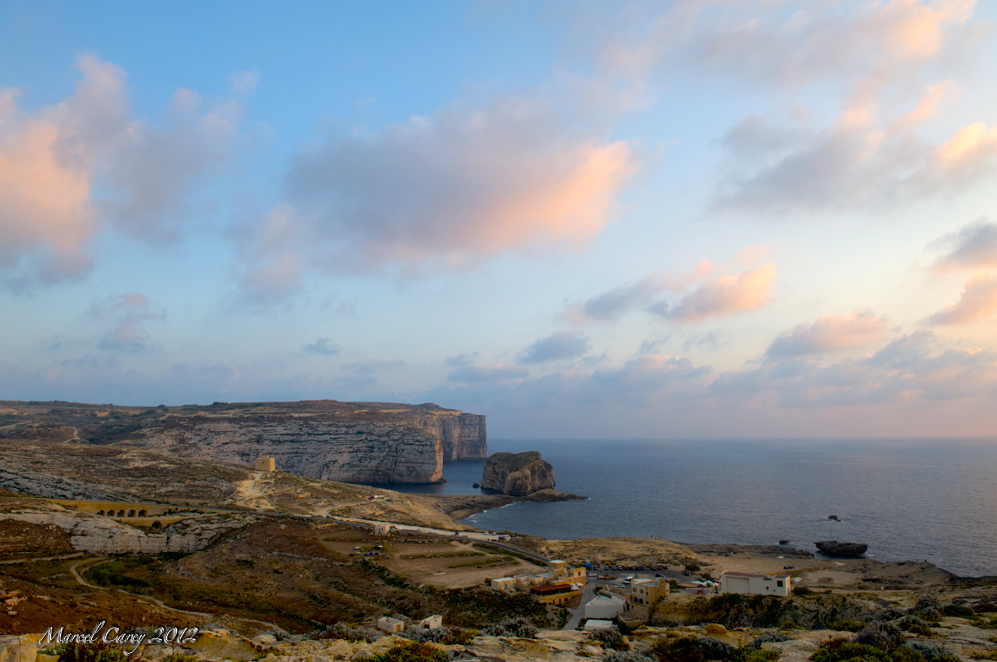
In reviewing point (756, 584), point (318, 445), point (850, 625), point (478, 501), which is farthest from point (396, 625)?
point (318, 445)

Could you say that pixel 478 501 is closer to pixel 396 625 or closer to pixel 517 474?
pixel 517 474

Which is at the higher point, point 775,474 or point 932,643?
point 932,643

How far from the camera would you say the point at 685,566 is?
59750 millimetres

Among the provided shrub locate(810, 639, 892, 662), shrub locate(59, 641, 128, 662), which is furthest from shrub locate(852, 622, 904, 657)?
shrub locate(59, 641, 128, 662)

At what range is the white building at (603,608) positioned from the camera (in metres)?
34.5

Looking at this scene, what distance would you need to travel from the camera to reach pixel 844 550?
7188 cm

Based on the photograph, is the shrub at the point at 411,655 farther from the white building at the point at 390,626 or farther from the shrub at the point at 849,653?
the shrub at the point at 849,653

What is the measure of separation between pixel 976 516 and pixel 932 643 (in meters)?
112

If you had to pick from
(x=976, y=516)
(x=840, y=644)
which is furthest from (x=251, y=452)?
(x=976, y=516)

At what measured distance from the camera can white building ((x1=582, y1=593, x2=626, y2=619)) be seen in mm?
34531

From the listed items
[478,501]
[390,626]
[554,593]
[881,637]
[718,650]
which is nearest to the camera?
[881,637]

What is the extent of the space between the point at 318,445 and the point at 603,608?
12136cm

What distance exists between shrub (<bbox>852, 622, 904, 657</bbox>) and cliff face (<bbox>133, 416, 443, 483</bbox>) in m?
136

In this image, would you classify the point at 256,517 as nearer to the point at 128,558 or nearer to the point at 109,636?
the point at 128,558
